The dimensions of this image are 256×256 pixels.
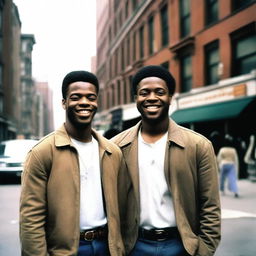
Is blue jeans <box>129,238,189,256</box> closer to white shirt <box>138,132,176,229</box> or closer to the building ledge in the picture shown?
white shirt <box>138,132,176,229</box>

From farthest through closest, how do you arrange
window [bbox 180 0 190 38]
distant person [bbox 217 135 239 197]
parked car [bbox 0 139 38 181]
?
window [bbox 180 0 190 38] → parked car [bbox 0 139 38 181] → distant person [bbox 217 135 239 197]

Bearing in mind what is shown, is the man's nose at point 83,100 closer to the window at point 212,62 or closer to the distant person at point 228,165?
the distant person at point 228,165

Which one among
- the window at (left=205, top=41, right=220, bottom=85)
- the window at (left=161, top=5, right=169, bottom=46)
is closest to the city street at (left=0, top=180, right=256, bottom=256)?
the window at (left=205, top=41, right=220, bottom=85)

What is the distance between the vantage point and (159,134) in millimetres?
2852

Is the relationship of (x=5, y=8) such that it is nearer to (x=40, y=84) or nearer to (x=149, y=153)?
(x=149, y=153)

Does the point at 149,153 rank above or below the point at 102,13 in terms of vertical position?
below

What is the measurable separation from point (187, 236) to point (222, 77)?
15618 mm

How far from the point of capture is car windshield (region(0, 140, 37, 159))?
14707mm

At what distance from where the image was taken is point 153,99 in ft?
9.07

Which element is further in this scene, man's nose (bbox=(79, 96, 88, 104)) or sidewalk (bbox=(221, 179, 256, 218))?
sidewalk (bbox=(221, 179, 256, 218))

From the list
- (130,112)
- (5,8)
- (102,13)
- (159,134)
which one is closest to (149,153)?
(159,134)

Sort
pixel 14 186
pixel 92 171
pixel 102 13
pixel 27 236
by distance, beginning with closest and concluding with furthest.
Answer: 1. pixel 27 236
2. pixel 92 171
3. pixel 14 186
4. pixel 102 13

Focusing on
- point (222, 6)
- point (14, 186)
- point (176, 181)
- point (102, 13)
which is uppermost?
point (102, 13)

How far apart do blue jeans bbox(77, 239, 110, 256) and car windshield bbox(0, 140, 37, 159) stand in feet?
41.2
